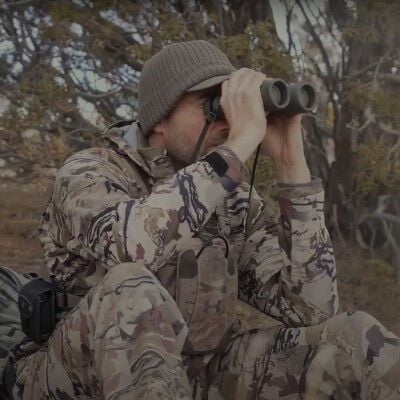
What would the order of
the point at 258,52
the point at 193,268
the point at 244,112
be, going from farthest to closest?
1. the point at 258,52
2. the point at 193,268
3. the point at 244,112

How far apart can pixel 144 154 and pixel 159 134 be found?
0.18m

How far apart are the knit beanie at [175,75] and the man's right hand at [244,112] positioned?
0.16 m

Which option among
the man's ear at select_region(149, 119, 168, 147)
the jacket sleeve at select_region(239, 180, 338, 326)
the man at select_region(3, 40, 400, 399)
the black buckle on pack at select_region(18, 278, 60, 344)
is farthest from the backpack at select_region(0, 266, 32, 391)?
the jacket sleeve at select_region(239, 180, 338, 326)

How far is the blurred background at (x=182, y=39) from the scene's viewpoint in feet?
19.3

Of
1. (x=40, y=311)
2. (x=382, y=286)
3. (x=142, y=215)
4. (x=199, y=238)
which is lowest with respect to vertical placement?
(x=382, y=286)

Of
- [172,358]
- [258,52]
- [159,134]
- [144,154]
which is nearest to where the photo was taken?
[172,358]

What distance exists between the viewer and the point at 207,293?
233 centimetres

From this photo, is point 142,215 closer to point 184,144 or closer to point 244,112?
point 244,112

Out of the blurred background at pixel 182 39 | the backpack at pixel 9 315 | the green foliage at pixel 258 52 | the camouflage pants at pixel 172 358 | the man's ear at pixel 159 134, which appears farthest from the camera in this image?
the blurred background at pixel 182 39

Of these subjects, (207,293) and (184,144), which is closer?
(207,293)

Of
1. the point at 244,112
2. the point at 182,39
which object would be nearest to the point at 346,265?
the point at 182,39

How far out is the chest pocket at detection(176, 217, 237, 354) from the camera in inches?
90.3

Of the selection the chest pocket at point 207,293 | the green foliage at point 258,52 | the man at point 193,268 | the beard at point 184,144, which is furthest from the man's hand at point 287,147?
the green foliage at point 258,52

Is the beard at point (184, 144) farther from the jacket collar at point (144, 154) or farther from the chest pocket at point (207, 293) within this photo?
the chest pocket at point (207, 293)
